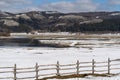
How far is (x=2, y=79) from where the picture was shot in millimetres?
25609

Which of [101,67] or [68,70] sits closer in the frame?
[68,70]

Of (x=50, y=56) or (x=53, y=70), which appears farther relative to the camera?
(x=50, y=56)

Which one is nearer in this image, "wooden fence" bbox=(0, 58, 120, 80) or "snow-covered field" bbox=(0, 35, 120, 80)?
"wooden fence" bbox=(0, 58, 120, 80)

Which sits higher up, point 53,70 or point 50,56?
point 50,56

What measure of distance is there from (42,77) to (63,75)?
166cm

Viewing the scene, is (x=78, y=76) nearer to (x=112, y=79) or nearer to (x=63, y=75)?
(x=63, y=75)

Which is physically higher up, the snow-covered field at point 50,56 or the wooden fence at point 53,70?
the snow-covered field at point 50,56

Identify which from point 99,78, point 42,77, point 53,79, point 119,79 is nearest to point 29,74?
point 42,77

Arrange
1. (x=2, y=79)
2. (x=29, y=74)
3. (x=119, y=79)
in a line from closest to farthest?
(x=119, y=79), (x=2, y=79), (x=29, y=74)

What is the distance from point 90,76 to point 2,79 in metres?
6.72

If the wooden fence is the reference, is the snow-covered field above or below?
above

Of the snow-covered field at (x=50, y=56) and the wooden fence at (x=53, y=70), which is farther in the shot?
the snow-covered field at (x=50, y=56)

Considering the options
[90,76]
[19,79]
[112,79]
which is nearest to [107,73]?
[90,76]

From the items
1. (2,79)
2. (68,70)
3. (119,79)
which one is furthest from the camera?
(68,70)
